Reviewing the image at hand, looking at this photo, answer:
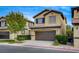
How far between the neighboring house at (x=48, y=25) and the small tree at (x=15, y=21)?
1.03 ft

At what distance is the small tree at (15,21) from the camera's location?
17.2 feet

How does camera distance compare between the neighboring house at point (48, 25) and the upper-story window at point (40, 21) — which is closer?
the neighboring house at point (48, 25)

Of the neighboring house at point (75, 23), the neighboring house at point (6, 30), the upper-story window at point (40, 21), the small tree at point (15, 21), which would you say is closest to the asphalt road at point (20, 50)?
the neighboring house at point (6, 30)

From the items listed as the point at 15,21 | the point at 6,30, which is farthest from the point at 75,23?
the point at 6,30

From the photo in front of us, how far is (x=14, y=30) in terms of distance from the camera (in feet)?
17.4

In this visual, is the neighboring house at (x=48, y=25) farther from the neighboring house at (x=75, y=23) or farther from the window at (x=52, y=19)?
the neighboring house at (x=75, y=23)

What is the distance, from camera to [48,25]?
5.29m

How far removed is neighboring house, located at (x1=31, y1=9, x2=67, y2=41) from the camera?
522cm

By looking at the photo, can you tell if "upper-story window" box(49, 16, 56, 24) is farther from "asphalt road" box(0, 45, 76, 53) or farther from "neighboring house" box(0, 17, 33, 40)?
"asphalt road" box(0, 45, 76, 53)

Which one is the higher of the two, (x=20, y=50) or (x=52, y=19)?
(x=52, y=19)

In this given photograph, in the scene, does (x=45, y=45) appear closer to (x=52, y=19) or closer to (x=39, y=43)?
(x=39, y=43)

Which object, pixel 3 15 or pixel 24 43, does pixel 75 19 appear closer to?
pixel 24 43

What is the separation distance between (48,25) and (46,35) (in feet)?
0.92
